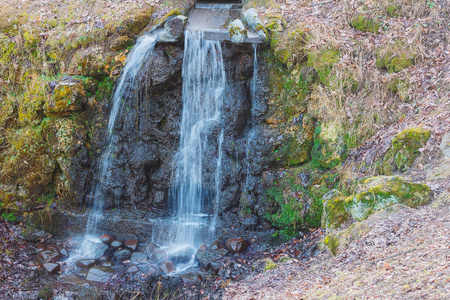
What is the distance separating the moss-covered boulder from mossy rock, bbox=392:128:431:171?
20.4ft

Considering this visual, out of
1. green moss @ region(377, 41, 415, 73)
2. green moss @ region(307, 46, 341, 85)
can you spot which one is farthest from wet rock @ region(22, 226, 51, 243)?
green moss @ region(377, 41, 415, 73)

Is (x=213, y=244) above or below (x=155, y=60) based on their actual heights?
below

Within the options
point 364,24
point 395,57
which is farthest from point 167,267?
point 364,24

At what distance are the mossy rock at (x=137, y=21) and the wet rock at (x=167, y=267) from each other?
17.1 feet

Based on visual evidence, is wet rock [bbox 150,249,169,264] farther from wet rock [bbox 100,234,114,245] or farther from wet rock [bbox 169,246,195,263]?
wet rock [bbox 100,234,114,245]

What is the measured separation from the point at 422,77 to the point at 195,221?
515cm

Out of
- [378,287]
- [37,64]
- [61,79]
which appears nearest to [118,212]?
[61,79]

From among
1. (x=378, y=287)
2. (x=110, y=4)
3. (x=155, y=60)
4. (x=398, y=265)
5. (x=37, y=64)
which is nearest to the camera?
(x=378, y=287)

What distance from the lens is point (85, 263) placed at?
644 centimetres

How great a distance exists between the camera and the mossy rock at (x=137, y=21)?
796cm

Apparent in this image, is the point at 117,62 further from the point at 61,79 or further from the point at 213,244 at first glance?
the point at 213,244

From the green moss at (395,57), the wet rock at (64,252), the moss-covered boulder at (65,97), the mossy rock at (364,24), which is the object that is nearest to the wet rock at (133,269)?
the wet rock at (64,252)

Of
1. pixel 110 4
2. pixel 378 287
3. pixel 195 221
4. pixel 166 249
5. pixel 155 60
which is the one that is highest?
pixel 110 4

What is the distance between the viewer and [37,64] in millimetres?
7867
